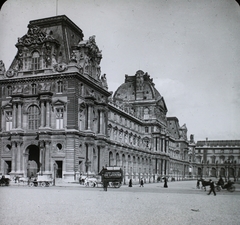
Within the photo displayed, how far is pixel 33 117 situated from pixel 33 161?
6.17 metres

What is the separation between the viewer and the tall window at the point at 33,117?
49.0 meters

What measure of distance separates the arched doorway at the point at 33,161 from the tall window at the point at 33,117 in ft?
9.45

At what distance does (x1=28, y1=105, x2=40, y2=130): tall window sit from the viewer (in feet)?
161

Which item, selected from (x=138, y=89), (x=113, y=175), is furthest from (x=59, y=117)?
(x=138, y=89)

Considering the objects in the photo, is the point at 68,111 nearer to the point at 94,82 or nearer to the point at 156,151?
the point at 94,82

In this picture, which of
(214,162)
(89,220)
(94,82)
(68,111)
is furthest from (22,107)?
(214,162)

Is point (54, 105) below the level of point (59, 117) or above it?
above

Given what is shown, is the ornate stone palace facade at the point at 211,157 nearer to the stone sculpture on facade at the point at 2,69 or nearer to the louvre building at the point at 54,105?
the louvre building at the point at 54,105

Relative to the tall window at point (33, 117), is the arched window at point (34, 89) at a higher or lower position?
higher

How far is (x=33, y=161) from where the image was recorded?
164 feet

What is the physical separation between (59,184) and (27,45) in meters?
19.8

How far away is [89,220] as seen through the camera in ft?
50.6

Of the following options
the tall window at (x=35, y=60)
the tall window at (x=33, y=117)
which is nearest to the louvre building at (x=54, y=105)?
the tall window at (x=33, y=117)

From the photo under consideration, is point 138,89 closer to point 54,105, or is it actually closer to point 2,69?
point 2,69
